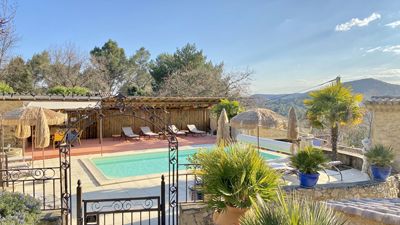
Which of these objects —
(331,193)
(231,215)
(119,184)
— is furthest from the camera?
(119,184)

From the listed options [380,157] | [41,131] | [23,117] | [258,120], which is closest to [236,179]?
[258,120]

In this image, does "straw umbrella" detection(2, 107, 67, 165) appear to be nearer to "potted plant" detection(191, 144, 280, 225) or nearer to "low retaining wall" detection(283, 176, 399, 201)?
"potted plant" detection(191, 144, 280, 225)

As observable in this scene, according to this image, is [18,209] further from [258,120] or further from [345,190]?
[258,120]

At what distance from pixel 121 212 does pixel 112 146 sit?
11882 mm

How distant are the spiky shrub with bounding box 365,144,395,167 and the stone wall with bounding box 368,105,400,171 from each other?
4.04 meters

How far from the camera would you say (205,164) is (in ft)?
15.9

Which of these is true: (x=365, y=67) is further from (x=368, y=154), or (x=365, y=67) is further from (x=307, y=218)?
(x=307, y=218)

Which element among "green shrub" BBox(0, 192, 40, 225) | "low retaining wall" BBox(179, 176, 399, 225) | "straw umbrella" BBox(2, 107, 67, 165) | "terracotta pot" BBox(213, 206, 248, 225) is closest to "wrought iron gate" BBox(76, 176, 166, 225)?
"low retaining wall" BBox(179, 176, 399, 225)

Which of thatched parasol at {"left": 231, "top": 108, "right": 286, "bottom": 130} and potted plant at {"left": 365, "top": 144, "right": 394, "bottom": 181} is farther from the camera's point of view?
thatched parasol at {"left": 231, "top": 108, "right": 286, "bottom": 130}

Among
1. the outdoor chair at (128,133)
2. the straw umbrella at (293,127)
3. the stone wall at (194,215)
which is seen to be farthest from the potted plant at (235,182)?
the outdoor chair at (128,133)

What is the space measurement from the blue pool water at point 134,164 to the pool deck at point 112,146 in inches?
52.5

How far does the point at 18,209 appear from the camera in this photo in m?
4.54

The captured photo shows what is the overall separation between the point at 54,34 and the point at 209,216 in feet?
101

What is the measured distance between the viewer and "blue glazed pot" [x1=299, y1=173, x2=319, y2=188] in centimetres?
745
